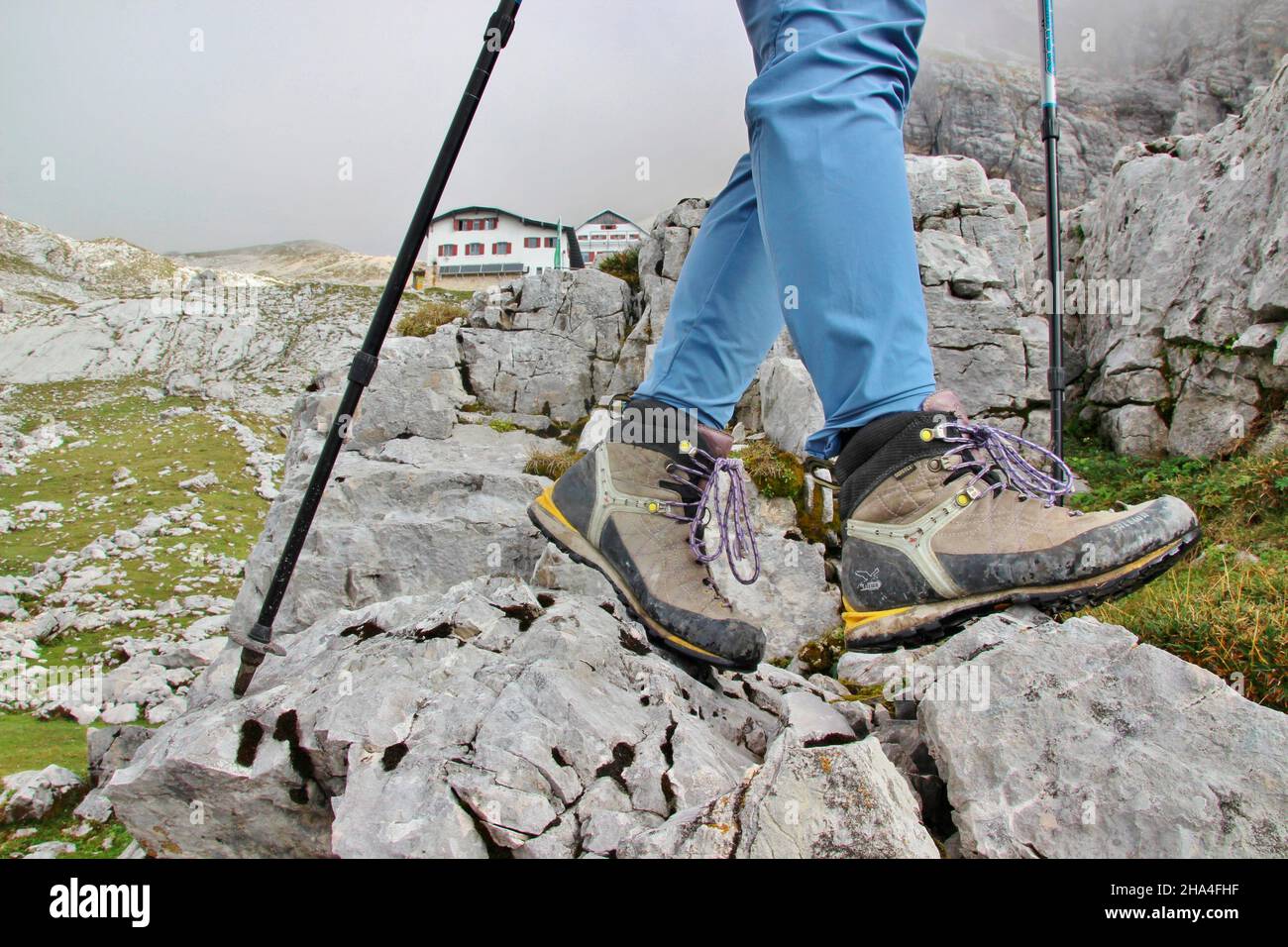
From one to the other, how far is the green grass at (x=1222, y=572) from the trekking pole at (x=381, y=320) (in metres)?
3.41

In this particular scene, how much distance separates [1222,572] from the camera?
4508 millimetres

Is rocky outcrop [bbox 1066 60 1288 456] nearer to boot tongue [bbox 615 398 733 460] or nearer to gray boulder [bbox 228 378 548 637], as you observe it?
gray boulder [bbox 228 378 548 637]

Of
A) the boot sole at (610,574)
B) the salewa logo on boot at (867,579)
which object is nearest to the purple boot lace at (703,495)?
the boot sole at (610,574)

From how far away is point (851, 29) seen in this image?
188cm

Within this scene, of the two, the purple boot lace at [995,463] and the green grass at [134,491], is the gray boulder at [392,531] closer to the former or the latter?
the purple boot lace at [995,463]

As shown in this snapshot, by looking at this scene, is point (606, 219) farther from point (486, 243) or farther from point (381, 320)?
point (381, 320)

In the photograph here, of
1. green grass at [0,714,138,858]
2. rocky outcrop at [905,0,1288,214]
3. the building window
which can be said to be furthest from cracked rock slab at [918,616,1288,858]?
the building window

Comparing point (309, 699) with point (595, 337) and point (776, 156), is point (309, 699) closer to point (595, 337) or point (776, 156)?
point (776, 156)

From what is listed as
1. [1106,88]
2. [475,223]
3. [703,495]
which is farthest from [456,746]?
[1106,88]

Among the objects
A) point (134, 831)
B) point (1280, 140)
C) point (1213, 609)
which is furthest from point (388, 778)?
point (1280, 140)

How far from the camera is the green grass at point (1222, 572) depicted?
256 centimetres

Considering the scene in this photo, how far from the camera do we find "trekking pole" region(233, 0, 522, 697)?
2.74m

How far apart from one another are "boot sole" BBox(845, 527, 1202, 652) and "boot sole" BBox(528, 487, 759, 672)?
51cm

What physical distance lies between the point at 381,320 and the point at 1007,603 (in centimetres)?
254
